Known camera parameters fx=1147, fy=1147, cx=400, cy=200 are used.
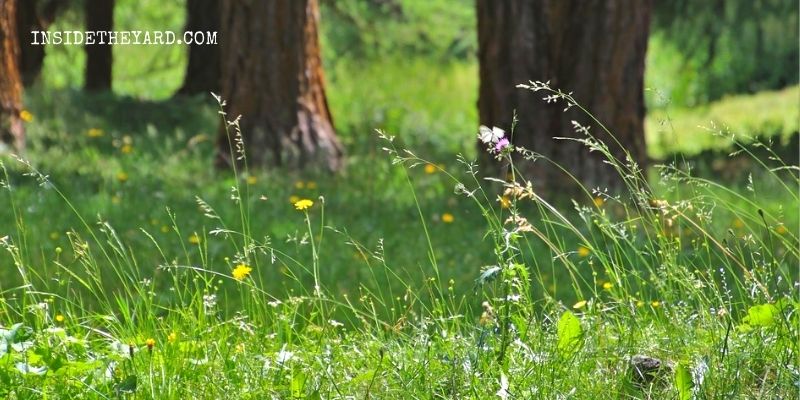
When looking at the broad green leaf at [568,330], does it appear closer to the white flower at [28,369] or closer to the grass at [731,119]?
the white flower at [28,369]

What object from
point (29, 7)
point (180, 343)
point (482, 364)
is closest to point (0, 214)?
point (180, 343)

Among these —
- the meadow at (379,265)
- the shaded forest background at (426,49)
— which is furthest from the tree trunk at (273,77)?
the shaded forest background at (426,49)

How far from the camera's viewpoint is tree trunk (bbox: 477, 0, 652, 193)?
7.87 meters

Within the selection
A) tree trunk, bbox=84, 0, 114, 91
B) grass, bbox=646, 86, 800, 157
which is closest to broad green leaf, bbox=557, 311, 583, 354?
grass, bbox=646, 86, 800, 157

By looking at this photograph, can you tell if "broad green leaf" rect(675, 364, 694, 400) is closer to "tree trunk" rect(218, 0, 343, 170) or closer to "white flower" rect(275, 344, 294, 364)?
"white flower" rect(275, 344, 294, 364)

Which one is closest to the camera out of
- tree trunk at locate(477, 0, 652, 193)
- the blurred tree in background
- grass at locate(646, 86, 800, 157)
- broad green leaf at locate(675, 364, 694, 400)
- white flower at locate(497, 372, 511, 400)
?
white flower at locate(497, 372, 511, 400)

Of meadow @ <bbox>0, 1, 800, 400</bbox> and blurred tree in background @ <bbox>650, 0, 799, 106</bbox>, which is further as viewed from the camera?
blurred tree in background @ <bbox>650, 0, 799, 106</bbox>

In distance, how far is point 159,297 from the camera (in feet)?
18.1

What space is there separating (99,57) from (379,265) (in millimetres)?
8632

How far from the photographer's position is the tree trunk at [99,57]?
13000mm

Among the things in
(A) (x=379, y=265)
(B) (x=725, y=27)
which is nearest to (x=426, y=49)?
(B) (x=725, y=27)

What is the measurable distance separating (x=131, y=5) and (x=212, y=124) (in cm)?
454

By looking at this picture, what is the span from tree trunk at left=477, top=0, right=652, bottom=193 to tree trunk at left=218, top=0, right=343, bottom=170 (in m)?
1.55

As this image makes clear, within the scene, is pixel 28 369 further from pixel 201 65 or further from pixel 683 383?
Result: pixel 201 65
